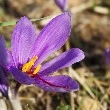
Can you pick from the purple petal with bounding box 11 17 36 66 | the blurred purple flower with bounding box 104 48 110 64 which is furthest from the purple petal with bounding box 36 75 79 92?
the blurred purple flower with bounding box 104 48 110 64

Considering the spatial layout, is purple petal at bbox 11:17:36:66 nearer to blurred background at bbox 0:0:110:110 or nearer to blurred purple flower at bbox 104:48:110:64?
blurred background at bbox 0:0:110:110

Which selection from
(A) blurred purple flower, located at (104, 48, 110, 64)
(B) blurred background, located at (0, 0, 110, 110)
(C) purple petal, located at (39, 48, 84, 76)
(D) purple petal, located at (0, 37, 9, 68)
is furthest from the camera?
(A) blurred purple flower, located at (104, 48, 110, 64)

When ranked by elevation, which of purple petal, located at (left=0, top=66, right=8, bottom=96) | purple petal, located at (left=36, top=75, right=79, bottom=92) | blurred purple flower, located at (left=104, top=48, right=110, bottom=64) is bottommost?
purple petal, located at (left=36, top=75, right=79, bottom=92)

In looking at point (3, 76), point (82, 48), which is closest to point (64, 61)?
point (3, 76)

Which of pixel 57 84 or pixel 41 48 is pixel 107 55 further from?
pixel 57 84

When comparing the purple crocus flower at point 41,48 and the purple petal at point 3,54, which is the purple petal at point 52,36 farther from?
the purple petal at point 3,54

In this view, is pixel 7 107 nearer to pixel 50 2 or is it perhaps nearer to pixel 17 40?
pixel 17 40

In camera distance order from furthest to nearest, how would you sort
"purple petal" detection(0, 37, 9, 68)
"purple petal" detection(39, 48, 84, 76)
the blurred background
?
the blurred background
"purple petal" detection(39, 48, 84, 76)
"purple petal" detection(0, 37, 9, 68)
